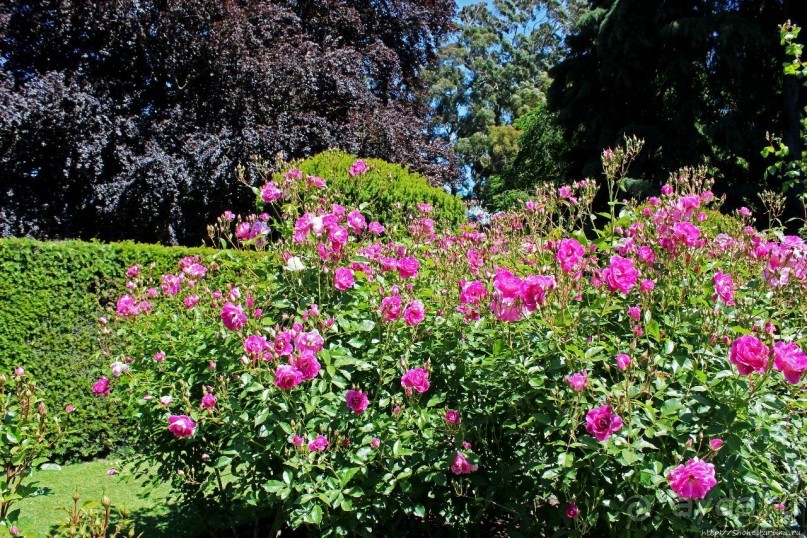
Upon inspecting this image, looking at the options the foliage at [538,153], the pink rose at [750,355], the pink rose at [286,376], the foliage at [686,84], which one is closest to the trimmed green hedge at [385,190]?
the pink rose at [286,376]

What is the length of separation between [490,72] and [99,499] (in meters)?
→ 24.9

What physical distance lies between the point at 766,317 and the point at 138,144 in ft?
33.1

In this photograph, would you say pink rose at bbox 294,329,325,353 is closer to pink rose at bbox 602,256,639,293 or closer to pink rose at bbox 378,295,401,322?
pink rose at bbox 378,295,401,322

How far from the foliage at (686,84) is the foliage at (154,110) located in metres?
5.15

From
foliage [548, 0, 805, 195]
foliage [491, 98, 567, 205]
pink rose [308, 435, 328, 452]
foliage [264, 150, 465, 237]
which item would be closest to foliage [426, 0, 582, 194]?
foliage [491, 98, 567, 205]

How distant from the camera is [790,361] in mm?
1569

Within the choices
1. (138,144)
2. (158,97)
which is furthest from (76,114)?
(158,97)

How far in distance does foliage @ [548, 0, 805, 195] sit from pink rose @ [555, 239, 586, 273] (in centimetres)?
1005

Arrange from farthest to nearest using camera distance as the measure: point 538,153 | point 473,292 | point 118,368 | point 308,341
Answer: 1. point 538,153
2. point 118,368
3. point 473,292
4. point 308,341

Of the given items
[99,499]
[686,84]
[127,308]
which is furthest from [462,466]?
[686,84]

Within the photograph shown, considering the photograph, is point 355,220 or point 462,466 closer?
point 462,466

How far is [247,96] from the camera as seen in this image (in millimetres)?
10531

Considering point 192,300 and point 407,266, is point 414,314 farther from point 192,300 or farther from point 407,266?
point 192,300

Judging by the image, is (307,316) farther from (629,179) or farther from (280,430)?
(629,179)
